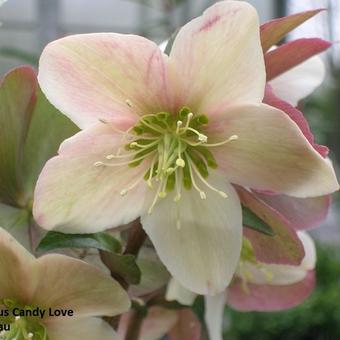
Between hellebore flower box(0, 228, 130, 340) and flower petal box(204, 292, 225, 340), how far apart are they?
0.12m

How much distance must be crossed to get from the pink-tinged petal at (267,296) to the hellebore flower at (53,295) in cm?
16

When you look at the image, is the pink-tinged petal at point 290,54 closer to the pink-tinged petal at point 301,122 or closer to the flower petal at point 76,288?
the pink-tinged petal at point 301,122

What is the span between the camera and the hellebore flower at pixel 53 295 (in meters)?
0.37

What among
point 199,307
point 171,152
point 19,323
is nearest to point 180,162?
point 171,152

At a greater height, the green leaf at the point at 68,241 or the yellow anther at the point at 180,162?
the yellow anther at the point at 180,162

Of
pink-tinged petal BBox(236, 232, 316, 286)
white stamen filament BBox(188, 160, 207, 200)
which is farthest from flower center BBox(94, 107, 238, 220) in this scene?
pink-tinged petal BBox(236, 232, 316, 286)

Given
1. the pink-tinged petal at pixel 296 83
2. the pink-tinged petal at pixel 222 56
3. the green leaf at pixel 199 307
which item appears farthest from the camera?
the green leaf at pixel 199 307

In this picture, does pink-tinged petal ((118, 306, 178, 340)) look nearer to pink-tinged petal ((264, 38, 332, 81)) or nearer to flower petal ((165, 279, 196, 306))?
flower petal ((165, 279, 196, 306))

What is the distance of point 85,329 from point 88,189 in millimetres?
78

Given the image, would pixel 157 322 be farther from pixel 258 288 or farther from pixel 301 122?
pixel 301 122

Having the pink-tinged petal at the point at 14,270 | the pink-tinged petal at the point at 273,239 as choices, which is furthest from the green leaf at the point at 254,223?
the pink-tinged petal at the point at 14,270

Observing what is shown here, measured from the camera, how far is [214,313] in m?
0.51

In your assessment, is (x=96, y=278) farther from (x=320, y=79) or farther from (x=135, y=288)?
(x=320, y=79)

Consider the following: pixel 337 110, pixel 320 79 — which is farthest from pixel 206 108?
pixel 337 110
